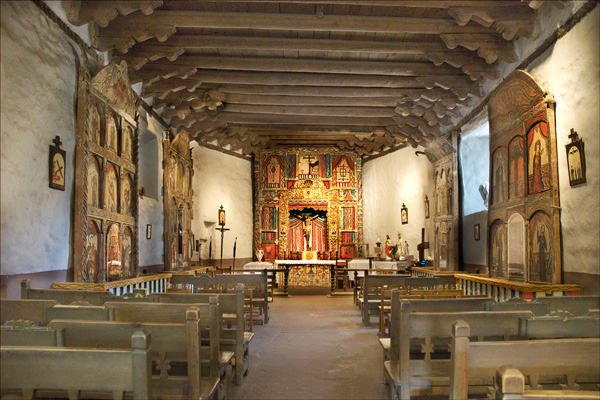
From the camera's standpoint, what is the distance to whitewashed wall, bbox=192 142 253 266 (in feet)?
46.8

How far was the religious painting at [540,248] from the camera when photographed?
21.3ft

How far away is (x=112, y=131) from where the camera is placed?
303 inches

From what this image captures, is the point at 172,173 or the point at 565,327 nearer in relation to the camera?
the point at 565,327

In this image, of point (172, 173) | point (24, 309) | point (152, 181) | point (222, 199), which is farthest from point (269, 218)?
point (24, 309)

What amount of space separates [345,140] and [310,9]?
31.9 ft

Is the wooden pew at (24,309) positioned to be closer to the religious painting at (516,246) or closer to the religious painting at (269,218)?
the religious painting at (516,246)

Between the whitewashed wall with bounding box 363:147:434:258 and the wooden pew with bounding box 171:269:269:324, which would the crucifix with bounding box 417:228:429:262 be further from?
the wooden pew with bounding box 171:269:269:324

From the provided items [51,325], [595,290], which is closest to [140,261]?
[51,325]

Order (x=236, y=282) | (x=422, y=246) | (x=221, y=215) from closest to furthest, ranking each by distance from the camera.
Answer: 1. (x=236, y=282)
2. (x=422, y=246)
3. (x=221, y=215)

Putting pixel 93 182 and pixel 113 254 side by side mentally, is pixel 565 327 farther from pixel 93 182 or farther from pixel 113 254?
pixel 113 254

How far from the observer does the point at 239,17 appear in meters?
6.91

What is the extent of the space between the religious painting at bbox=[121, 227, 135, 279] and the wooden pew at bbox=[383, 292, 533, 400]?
5801mm

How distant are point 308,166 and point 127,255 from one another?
9.68m

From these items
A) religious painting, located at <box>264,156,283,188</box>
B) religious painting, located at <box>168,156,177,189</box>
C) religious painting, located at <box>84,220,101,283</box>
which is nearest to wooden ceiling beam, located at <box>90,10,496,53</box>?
religious painting, located at <box>84,220,101,283</box>
